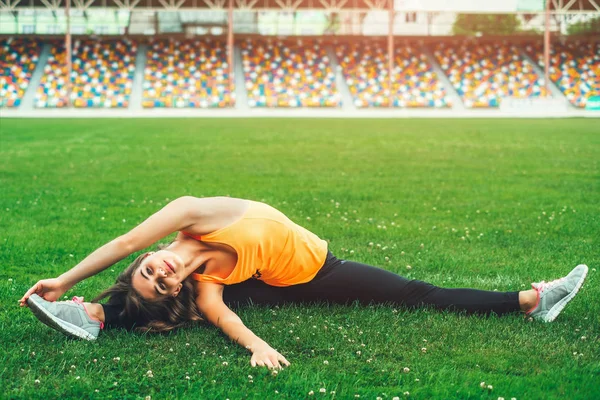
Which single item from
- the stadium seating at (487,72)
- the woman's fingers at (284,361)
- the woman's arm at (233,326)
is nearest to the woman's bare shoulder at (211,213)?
the woman's arm at (233,326)

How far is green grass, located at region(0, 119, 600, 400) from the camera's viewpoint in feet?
12.1

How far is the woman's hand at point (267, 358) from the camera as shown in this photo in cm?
384

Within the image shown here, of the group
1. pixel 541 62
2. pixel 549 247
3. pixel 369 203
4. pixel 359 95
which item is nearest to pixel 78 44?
pixel 359 95

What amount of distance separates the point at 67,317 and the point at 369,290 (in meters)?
2.01

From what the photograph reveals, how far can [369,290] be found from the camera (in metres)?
4.95

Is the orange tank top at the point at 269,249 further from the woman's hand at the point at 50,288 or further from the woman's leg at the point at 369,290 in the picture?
the woman's hand at the point at 50,288

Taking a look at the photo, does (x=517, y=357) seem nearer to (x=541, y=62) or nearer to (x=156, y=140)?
(x=156, y=140)

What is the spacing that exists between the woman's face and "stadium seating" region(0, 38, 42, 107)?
40607 millimetres

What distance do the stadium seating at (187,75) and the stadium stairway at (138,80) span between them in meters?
0.29

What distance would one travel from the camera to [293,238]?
4.75 metres

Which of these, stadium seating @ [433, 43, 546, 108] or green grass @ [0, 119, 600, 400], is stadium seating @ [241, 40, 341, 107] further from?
green grass @ [0, 119, 600, 400]

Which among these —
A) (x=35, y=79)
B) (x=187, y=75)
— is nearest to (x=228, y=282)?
(x=187, y=75)

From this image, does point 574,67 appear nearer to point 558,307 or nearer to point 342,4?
point 342,4

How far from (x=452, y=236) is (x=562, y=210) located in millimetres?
2258
